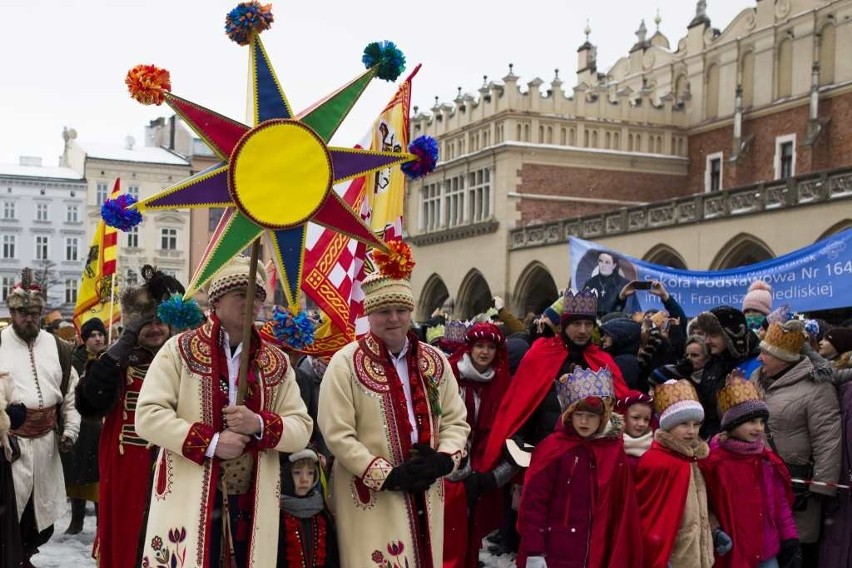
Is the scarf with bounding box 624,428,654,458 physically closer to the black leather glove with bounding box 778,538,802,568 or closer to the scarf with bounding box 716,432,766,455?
the scarf with bounding box 716,432,766,455

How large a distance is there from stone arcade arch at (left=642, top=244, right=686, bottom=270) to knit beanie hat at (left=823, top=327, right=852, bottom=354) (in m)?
20.2

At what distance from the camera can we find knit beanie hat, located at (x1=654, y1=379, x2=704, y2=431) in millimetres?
5648

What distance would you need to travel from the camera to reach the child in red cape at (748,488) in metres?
5.79

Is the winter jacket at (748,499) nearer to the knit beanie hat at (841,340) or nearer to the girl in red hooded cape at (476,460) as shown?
the girl in red hooded cape at (476,460)

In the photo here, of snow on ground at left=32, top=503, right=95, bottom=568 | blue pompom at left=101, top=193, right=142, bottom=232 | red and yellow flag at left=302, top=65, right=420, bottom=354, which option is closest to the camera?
blue pompom at left=101, top=193, right=142, bottom=232

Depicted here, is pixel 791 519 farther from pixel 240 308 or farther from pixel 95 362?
pixel 95 362

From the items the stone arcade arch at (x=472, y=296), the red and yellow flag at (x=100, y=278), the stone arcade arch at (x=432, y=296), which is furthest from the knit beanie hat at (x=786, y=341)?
the stone arcade arch at (x=432, y=296)

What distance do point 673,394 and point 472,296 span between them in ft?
105

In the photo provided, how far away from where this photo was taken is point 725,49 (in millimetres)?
33219

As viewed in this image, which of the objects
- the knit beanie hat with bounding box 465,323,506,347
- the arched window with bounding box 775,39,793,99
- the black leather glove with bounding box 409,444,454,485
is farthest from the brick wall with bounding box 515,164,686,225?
the black leather glove with bounding box 409,444,454,485

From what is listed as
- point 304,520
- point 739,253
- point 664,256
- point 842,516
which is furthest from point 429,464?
point 664,256

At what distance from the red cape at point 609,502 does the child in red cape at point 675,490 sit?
0.49ft

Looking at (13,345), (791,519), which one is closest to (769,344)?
(791,519)

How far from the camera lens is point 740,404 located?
5910mm
